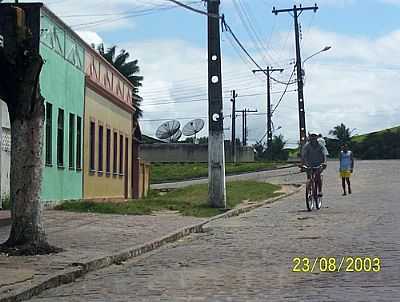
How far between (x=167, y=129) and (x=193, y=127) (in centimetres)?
346

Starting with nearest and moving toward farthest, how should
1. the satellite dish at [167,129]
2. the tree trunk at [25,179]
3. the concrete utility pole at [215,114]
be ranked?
the tree trunk at [25,179]
the concrete utility pole at [215,114]
the satellite dish at [167,129]

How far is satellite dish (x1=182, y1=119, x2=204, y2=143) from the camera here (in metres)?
83.9

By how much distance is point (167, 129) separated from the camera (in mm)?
82875

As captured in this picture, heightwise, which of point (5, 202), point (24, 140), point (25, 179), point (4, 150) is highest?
point (4, 150)

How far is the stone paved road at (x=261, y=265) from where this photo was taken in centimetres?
981

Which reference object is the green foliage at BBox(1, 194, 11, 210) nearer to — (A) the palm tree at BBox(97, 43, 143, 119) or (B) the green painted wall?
(B) the green painted wall

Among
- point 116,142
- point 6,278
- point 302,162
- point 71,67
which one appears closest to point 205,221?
point 302,162

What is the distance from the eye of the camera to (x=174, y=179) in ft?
181

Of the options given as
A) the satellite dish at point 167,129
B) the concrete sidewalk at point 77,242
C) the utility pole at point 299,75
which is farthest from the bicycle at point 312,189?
the satellite dish at point 167,129

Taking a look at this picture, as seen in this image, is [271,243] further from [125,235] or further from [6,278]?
[6,278]

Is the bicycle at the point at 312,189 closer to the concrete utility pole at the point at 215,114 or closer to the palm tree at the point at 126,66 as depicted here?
the concrete utility pole at the point at 215,114

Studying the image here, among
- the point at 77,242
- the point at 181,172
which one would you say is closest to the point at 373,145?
the point at 181,172

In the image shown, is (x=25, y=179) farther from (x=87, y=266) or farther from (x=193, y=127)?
(x=193, y=127)
